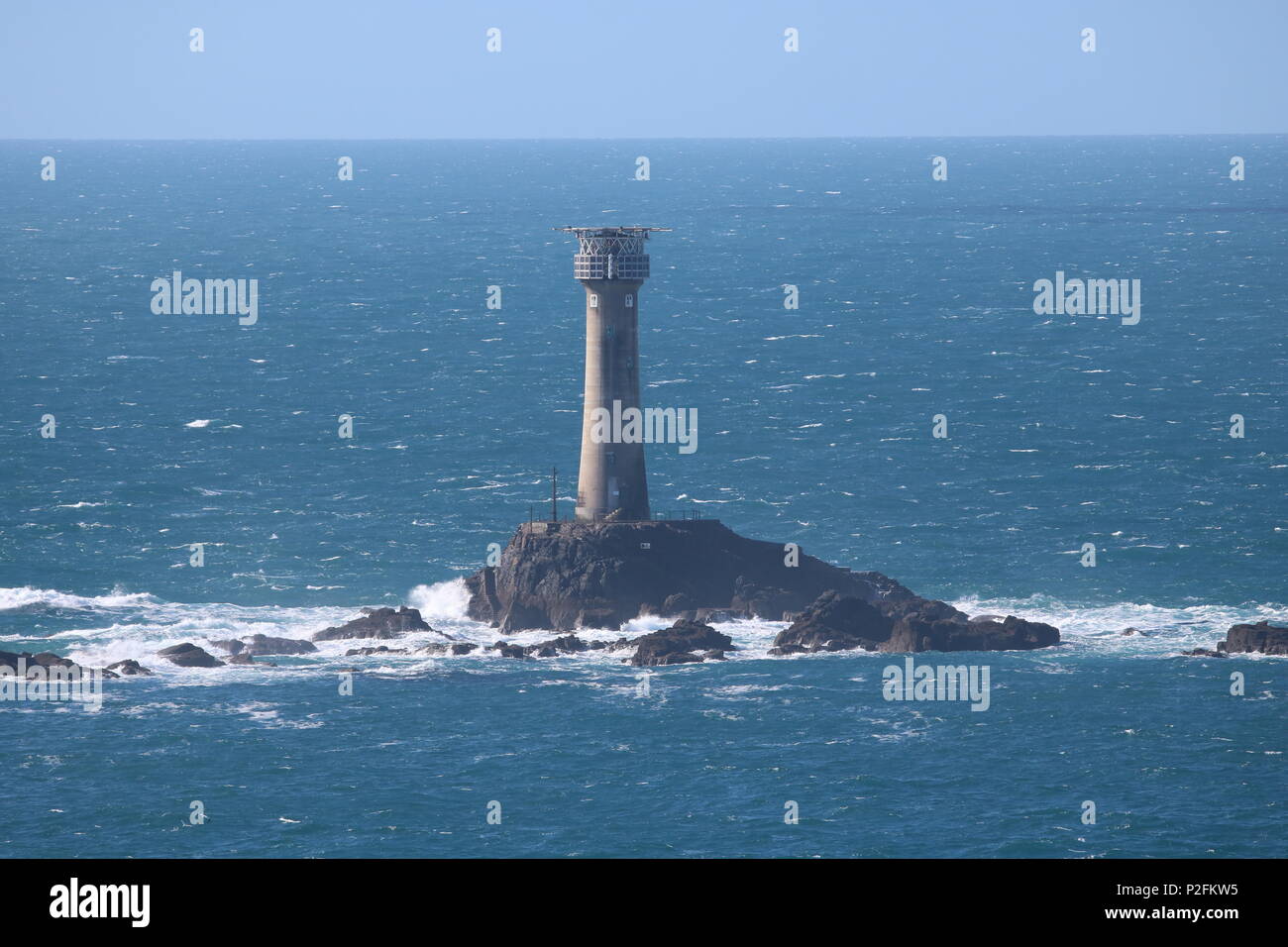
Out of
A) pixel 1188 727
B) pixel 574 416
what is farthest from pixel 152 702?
pixel 574 416

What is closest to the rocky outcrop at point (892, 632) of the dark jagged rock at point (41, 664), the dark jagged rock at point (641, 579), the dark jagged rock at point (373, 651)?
the dark jagged rock at point (641, 579)

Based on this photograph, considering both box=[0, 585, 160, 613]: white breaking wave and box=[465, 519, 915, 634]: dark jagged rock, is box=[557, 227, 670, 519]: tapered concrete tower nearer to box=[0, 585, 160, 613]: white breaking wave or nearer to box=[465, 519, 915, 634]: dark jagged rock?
box=[465, 519, 915, 634]: dark jagged rock

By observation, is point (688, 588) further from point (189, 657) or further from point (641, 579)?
point (189, 657)

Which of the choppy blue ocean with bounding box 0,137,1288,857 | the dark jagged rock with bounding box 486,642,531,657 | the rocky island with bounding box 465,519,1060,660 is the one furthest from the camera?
the rocky island with bounding box 465,519,1060,660

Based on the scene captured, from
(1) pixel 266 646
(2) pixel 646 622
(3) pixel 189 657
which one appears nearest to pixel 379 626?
(1) pixel 266 646

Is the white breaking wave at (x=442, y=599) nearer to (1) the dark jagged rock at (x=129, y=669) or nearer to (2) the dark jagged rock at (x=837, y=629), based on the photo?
(1) the dark jagged rock at (x=129, y=669)

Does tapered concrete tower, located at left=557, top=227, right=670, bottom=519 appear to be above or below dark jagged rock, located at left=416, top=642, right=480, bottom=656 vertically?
above

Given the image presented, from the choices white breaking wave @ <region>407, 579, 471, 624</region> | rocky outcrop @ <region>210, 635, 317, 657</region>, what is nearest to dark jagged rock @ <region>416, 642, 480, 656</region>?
rocky outcrop @ <region>210, 635, 317, 657</region>

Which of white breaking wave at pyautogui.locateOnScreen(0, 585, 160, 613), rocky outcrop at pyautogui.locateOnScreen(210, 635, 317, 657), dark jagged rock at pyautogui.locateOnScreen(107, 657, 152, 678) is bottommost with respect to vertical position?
dark jagged rock at pyautogui.locateOnScreen(107, 657, 152, 678)

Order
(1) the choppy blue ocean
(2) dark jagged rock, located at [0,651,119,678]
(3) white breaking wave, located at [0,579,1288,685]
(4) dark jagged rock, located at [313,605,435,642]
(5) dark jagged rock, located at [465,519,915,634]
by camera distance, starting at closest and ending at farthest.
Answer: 1. (1) the choppy blue ocean
2. (2) dark jagged rock, located at [0,651,119,678]
3. (3) white breaking wave, located at [0,579,1288,685]
4. (4) dark jagged rock, located at [313,605,435,642]
5. (5) dark jagged rock, located at [465,519,915,634]
